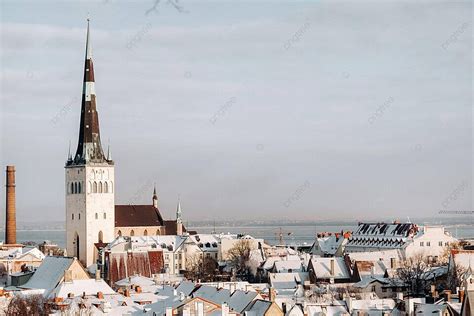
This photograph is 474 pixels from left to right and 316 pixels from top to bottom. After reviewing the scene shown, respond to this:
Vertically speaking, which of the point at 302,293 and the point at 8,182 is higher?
the point at 8,182

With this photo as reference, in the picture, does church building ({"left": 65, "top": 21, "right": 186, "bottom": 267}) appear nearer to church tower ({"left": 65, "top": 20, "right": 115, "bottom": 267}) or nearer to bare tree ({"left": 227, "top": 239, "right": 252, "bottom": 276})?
church tower ({"left": 65, "top": 20, "right": 115, "bottom": 267})

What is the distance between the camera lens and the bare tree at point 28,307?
5150 centimetres

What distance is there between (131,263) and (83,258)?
79.1ft

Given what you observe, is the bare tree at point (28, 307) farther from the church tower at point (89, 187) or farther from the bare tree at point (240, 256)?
the church tower at point (89, 187)

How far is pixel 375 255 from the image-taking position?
85500 millimetres

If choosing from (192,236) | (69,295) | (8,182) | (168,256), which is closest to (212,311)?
(69,295)

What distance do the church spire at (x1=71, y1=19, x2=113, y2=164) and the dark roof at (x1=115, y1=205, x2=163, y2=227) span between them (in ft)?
35.4

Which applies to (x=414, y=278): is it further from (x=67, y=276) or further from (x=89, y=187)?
(x=89, y=187)

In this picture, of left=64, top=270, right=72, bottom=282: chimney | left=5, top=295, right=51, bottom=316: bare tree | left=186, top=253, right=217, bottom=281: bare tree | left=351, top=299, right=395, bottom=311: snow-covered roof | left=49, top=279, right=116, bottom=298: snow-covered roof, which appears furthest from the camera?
left=186, top=253, right=217, bottom=281: bare tree

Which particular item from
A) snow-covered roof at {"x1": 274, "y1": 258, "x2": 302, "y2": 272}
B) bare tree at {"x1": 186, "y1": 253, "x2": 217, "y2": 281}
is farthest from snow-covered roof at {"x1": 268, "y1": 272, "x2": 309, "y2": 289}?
bare tree at {"x1": 186, "y1": 253, "x2": 217, "y2": 281}

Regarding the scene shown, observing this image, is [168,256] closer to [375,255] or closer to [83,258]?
[83,258]

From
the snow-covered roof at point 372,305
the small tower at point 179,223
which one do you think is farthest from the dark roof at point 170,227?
the snow-covered roof at point 372,305

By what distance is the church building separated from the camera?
11500 centimetres

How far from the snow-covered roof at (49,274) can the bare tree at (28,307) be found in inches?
497
